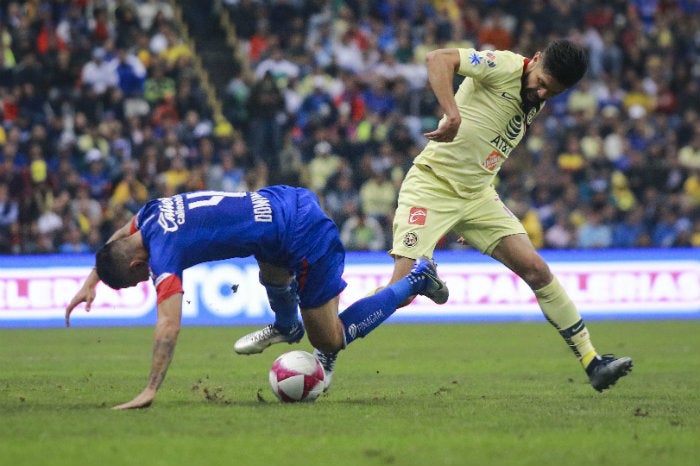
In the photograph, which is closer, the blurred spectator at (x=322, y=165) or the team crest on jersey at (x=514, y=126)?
the team crest on jersey at (x=514, y=126)

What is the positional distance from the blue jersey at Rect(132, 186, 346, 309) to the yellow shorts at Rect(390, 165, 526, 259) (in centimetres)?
121

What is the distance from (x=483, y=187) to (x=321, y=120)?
40.6 ft

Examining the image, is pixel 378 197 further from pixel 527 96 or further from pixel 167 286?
pixel 167 286

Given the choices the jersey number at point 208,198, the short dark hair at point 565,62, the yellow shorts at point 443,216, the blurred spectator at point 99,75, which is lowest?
the blurred spectator at point 99,75

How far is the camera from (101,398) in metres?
8.95

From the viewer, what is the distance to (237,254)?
8.26 metres

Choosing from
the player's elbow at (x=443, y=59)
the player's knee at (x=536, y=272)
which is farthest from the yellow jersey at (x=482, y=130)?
the player's knee at (x=536, y=272)

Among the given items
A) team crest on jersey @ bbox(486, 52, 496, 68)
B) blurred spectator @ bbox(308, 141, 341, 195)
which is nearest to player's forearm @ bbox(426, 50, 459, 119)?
team crest on jersey @ bbox(486, 52, 496, 68)

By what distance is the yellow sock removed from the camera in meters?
9.48

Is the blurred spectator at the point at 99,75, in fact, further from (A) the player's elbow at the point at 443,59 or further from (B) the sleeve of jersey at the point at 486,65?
(A) the player's elbow at the point at 443,59

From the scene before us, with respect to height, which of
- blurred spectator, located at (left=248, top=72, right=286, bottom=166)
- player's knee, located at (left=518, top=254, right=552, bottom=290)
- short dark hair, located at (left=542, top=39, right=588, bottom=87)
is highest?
short dark hair, located at (left=542, top=39, right=588, bottom=87)

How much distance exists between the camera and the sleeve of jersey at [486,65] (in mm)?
9320

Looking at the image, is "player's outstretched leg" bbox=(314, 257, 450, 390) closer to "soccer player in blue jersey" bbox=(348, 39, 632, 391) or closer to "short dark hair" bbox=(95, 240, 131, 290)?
"soccer player in blue jersey" bbox=(348, 39, 632, 391)

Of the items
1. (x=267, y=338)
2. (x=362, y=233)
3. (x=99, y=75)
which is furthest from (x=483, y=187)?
(x=99, y=75)
